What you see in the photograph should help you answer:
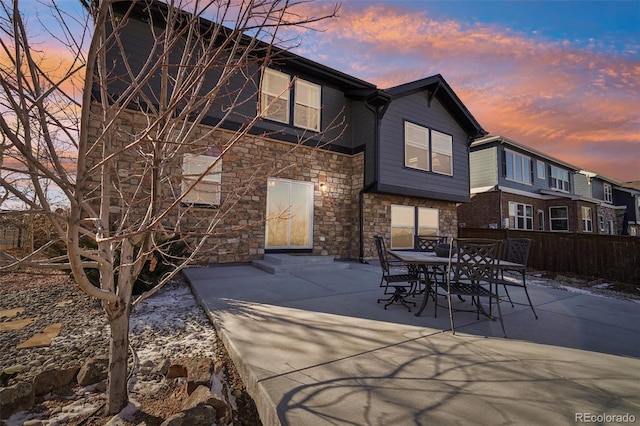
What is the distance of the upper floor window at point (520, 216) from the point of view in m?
13.5

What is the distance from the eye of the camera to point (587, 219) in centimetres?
1561

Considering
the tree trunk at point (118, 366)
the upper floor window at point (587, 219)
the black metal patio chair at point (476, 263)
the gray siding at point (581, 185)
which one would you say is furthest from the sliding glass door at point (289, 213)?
the gray siding at point (581, 185)

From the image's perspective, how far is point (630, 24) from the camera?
7.00 m

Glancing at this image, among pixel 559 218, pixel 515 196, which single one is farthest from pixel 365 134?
pixel 559 218

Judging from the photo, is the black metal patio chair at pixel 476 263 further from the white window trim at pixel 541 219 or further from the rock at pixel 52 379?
the white window trim at pixel 541 219

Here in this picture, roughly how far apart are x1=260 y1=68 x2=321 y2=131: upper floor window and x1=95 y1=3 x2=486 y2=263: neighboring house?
29 millimetres

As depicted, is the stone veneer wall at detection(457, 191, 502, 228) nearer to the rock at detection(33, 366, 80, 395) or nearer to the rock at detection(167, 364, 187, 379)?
the rock at detection(167, 364, 187, 379)

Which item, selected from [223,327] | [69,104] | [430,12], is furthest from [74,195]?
[430,12]

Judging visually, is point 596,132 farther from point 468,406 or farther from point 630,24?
point 468,406

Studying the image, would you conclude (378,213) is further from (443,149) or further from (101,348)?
(101,348)

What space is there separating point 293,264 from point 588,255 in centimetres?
825

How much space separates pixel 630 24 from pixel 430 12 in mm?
7340

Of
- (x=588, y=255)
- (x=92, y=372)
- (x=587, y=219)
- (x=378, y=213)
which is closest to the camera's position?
(x=92, y=372)

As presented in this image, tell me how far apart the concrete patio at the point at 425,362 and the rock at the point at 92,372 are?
0.90 metres
